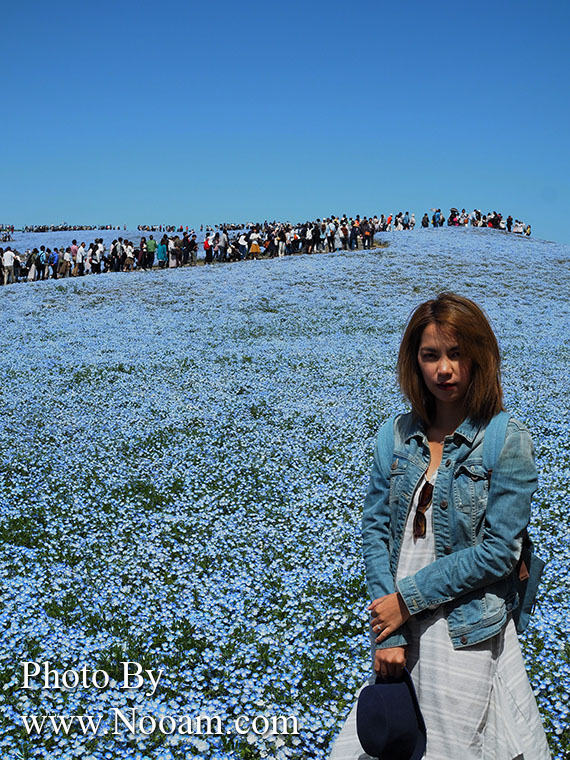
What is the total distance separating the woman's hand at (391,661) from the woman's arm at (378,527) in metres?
0.21

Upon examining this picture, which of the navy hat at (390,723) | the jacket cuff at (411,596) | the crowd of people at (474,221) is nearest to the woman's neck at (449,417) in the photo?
the jacket cuff at (411,596)

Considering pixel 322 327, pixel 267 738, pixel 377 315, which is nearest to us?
pixel 267 738

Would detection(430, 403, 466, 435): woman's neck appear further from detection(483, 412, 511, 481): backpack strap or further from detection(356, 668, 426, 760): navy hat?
detection(356, 668, 426, 760): navy hat

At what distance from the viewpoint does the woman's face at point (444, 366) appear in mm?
2467

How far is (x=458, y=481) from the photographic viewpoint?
2.40 m

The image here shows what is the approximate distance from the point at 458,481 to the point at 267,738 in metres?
2.56

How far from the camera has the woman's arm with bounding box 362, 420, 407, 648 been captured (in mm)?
2533

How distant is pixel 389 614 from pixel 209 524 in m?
4.48

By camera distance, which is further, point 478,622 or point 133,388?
point 133,388

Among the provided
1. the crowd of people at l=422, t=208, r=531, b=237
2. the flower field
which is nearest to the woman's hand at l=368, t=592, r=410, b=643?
the flower field

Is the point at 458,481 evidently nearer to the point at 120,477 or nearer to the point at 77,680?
the point at 77,680

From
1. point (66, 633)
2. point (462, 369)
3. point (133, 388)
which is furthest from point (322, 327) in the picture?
point (462, 369)

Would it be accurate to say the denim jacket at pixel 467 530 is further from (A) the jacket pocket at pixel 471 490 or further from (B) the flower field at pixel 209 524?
(B) the flower field at pixel 209 524

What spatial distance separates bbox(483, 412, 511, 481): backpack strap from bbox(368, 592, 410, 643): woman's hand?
625mm
